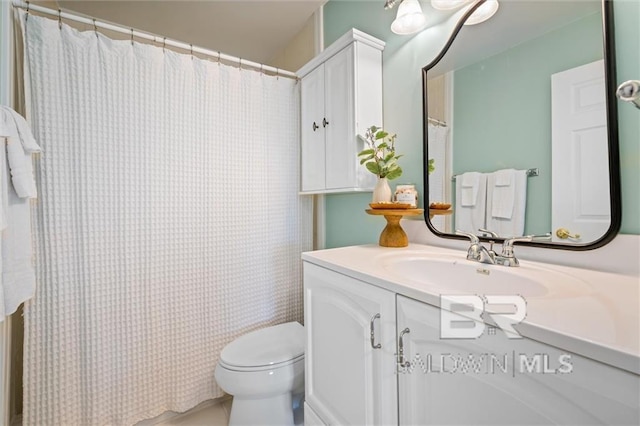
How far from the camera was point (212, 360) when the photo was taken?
1.52m

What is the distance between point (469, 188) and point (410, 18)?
0.80 meters

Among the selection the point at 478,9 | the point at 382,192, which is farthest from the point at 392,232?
the point at 478,9

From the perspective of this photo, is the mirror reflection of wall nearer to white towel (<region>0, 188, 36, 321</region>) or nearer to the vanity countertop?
the vanity countertop

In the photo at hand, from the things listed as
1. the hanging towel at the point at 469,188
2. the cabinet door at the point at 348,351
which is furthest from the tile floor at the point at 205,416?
the hanging towel at the point at 469,188

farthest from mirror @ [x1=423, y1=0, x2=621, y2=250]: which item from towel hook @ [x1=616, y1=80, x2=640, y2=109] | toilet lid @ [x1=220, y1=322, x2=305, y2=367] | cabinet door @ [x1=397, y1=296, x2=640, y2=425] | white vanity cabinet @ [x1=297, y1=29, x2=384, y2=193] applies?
toilet lid @ [x1=220, y1=322, x2=305, y2=367]

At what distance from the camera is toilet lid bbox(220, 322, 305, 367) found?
1.22 m

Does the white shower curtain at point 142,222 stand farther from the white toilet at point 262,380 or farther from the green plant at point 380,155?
the green plant at point 380,155

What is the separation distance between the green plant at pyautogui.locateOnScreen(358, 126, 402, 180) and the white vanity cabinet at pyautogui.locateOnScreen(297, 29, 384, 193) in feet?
0.14

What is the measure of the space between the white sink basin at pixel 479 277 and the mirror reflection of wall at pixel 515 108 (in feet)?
0.63

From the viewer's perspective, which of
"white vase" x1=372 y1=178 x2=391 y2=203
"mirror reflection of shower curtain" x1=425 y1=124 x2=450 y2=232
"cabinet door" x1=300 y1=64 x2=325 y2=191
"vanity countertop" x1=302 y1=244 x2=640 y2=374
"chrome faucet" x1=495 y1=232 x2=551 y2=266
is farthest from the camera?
"cabinet door" x1=300 y1=64 x2=325 y2=191

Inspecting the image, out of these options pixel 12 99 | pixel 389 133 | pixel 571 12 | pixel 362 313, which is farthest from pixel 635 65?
pixel 12 99

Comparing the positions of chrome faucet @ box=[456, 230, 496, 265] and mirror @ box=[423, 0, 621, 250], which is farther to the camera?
chrome faucet @ box=[456, 230, 496, 265]

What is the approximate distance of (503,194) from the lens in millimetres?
962

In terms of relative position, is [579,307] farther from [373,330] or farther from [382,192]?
[382,192]
